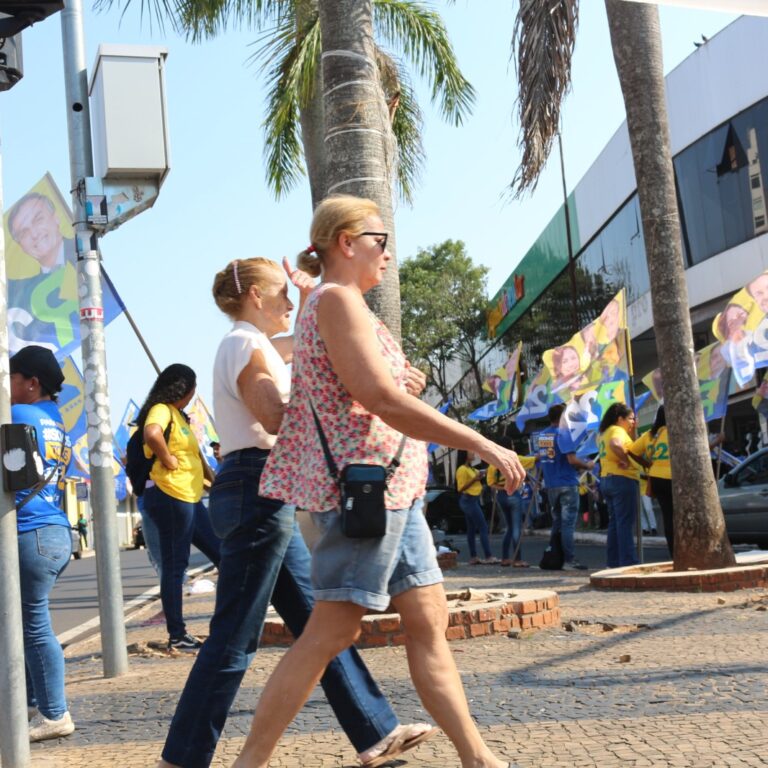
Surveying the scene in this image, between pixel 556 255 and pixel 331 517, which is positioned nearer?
pixel 331 517

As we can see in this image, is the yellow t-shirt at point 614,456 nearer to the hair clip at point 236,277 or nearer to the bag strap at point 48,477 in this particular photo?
the bag strap at point 48,477

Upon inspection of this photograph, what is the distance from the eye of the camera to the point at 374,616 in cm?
734

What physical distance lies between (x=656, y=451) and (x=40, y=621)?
8095mm

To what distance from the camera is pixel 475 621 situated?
7.29 metres

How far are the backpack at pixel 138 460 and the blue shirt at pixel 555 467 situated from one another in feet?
23.0

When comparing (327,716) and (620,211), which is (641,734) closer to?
(327,716)

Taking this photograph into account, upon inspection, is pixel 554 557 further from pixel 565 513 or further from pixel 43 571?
pixel 43 571

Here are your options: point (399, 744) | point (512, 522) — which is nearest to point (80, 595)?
point (512, 522)

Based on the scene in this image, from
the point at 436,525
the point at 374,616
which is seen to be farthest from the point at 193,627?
the point at 436,525

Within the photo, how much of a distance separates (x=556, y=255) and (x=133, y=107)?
37.9 m

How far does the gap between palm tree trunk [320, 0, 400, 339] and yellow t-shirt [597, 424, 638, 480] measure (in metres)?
4.59

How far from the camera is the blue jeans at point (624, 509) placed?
1225 cm

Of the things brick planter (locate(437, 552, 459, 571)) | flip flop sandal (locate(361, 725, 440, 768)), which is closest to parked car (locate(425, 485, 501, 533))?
brick planter (locate(437, 552, 459, 571))

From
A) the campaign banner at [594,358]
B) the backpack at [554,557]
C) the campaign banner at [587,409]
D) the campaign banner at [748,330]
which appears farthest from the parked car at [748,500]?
the backpack at [554,557]
